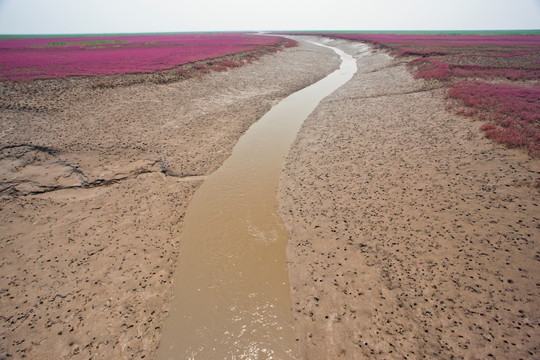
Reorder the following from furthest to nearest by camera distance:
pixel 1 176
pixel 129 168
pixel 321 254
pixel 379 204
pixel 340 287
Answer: pixel 129 168 < pixel 1 176 < pixel 379 204 < pixel 321 254 < pixel 340 287

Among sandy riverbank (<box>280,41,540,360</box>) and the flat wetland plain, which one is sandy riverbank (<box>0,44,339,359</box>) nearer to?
the flat wetland plain

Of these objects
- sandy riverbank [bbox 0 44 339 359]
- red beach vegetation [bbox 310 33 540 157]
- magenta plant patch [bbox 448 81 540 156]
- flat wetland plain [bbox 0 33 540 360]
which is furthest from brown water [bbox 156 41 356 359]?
Result: red beach vegetation [bbox 310 33 540 157]

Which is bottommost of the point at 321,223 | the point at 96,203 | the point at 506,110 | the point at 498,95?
the point at 321,223

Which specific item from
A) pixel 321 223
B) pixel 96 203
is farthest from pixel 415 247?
pixel 96 203

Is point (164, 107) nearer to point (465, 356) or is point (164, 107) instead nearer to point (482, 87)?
point (465, 356)

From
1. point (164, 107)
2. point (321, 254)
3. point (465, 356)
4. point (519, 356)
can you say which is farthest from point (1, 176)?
point (519, 356)

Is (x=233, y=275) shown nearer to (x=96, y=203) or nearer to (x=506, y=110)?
(x=96, y=203)
